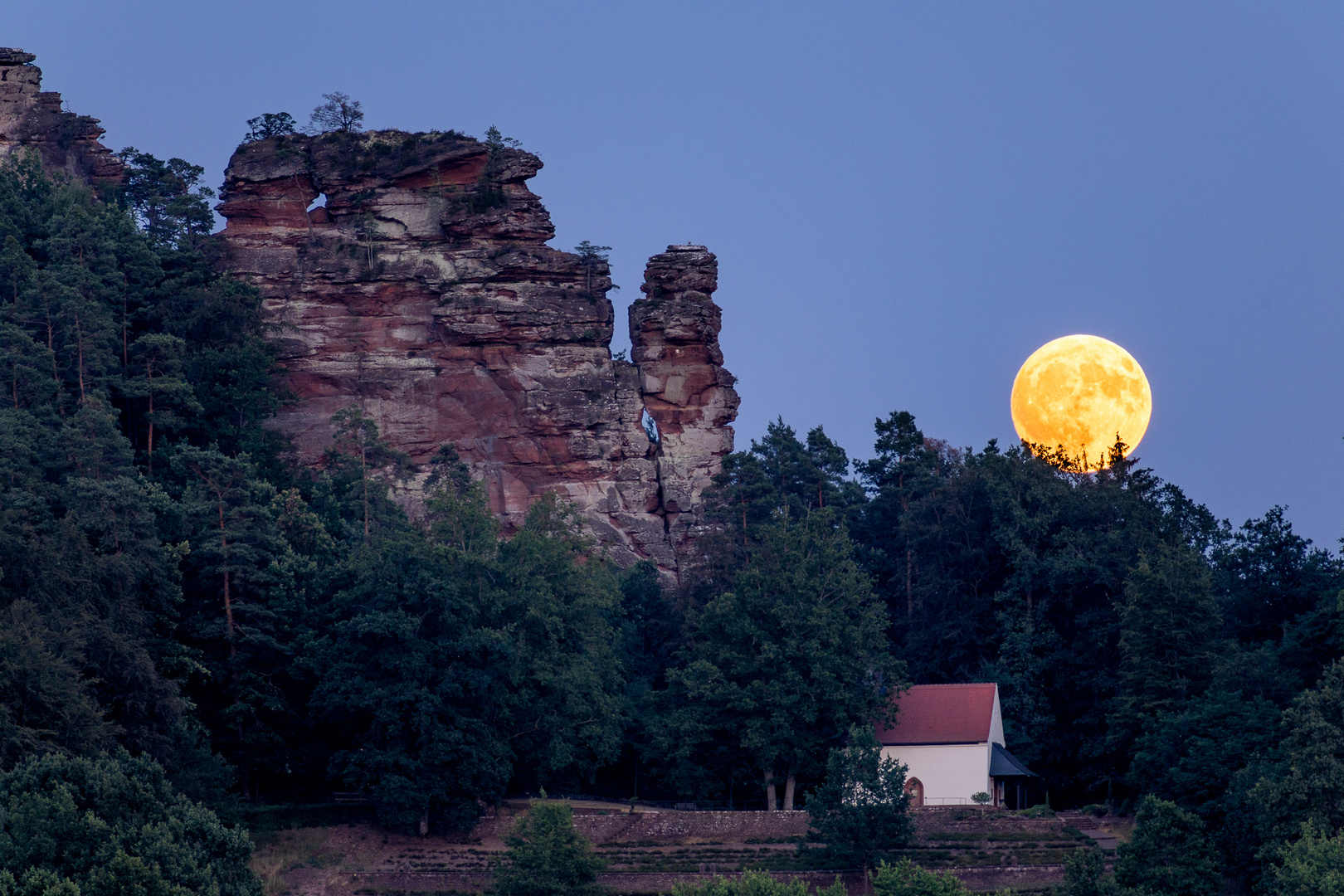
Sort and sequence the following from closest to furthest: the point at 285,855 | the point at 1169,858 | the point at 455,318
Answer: the point at 1169,858
the point at 285,855
the point at 455,318

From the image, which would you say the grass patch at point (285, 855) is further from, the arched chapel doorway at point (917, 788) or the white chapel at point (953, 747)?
the arched chapel doorway at point (917, 788)

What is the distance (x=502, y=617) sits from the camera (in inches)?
2048

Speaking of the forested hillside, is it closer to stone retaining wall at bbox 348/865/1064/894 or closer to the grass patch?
the grass patch

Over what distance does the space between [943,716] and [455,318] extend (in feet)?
90.9

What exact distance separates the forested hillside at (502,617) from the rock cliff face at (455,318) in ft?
14.5

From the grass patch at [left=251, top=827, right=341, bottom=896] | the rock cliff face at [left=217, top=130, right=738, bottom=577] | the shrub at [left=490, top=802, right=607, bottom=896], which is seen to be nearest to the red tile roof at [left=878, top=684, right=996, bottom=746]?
the shrub at [left=490, top=802, right=607, bottom=896]

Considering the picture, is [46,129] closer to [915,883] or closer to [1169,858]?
[915,883]

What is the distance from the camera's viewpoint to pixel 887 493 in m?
65.6

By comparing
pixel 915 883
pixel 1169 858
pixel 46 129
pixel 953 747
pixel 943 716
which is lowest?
pixel 915 883

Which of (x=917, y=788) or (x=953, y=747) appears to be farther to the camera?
(x=917, y=788)

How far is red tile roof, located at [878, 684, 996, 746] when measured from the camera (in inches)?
2028

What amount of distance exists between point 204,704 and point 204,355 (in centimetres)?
1666

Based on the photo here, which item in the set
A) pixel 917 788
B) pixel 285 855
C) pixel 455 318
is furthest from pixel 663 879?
pixel 455 318

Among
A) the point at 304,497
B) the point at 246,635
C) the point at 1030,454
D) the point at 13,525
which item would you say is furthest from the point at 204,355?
the point at 1030,454
